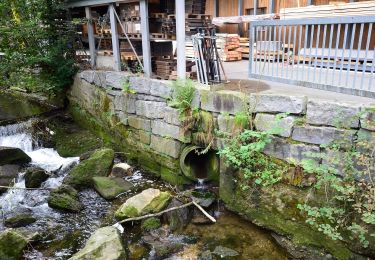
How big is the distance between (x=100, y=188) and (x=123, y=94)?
261cm

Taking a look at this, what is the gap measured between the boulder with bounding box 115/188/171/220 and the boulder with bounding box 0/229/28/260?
1692 millimetres

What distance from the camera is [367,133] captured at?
14.4 ft

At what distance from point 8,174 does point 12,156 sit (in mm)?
751

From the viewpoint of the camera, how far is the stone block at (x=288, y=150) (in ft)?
16.4

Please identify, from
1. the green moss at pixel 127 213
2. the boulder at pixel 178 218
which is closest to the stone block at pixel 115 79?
the green moss at pixel 127 213

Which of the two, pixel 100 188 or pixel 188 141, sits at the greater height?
pixel 188 141

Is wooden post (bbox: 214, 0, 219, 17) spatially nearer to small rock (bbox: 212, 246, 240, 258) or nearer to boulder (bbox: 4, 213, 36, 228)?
small rock (bbox: 212, 246, 240, 258)

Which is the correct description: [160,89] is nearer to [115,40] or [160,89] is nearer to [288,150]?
[115,40]

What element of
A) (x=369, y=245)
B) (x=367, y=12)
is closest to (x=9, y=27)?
(x=367, y=12)

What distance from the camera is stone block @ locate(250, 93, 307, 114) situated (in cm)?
503

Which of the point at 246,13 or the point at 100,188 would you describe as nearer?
the point at 100,188

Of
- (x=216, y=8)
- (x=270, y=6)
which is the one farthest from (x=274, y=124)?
(x=216, y=8)

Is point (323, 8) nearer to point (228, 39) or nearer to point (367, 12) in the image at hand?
point (367, 12)

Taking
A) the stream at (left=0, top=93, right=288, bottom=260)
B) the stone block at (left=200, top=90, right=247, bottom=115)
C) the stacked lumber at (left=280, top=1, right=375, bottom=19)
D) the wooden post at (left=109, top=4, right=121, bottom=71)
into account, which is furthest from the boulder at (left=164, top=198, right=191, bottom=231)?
the stacked lumber at (left=280, top=1, right=375, bottom=19)
